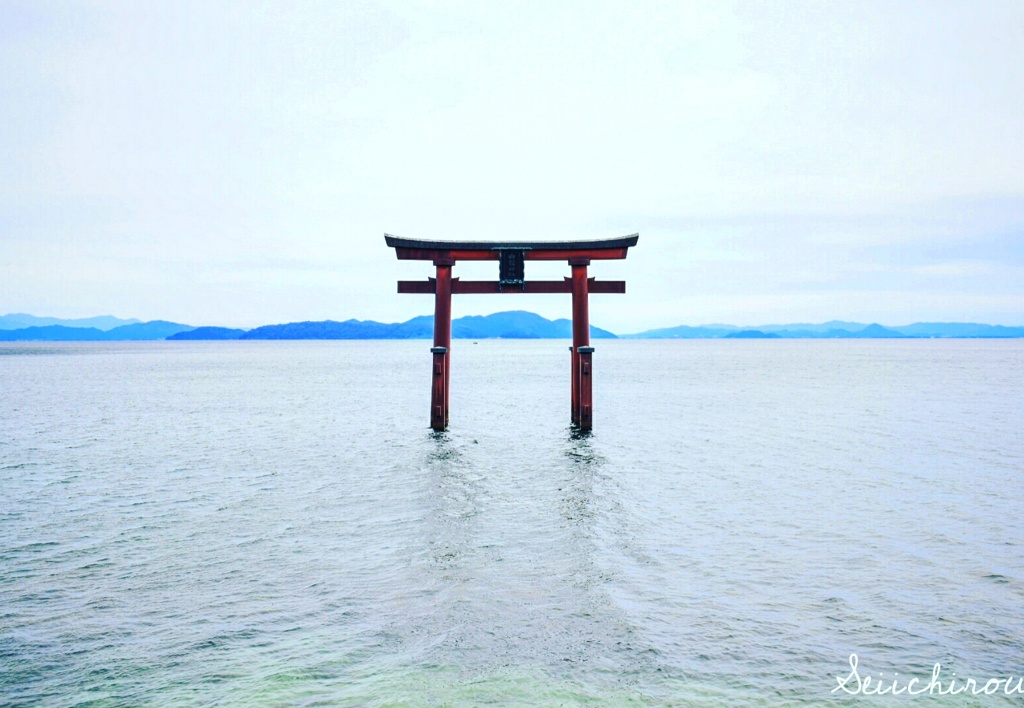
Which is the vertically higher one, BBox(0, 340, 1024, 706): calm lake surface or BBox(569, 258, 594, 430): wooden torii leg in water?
BBox(569, 258, 594, 430): wooden torii leg in water

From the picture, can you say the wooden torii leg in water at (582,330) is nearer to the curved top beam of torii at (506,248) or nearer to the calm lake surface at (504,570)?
the curved top beam of torii at (506,248)

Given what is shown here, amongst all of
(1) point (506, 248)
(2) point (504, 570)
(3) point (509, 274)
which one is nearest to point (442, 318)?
(3) point (509, 274)

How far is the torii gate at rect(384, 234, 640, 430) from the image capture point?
62.7ft

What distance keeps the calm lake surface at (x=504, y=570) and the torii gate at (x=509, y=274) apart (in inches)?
114

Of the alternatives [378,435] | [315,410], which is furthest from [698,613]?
[315,410]

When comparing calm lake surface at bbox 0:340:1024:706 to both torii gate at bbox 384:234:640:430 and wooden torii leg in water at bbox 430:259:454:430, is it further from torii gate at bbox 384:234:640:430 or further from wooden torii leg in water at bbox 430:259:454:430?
torii gate at bbox 384:234:640:430

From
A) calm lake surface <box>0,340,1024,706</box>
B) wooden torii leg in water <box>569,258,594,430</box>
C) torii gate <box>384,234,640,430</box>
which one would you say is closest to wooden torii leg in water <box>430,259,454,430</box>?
torii gate <box>384,234,640,430</box>

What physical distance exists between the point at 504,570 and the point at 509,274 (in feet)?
38.7

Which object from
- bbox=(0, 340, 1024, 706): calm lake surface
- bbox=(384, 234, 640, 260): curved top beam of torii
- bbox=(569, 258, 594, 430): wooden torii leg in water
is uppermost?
bbox=(384, 234, 640, 260): curved top beam of torii

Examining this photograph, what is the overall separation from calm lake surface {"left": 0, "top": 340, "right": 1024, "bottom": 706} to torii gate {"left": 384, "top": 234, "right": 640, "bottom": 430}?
2.91m

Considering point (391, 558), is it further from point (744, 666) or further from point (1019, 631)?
point (1019, 631)

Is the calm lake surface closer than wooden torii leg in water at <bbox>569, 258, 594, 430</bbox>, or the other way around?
the calm lake surface

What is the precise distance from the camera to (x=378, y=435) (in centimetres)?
2241

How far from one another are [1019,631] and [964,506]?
20.0ft
